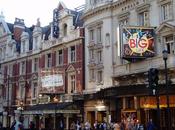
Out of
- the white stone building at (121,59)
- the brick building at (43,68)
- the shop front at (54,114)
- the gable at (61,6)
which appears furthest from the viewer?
the gable at (61,6)

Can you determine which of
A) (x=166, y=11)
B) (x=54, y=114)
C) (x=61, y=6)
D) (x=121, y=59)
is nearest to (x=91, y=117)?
(x=54, y=114)

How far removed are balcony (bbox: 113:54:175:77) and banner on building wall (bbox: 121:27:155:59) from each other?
0.89 metres

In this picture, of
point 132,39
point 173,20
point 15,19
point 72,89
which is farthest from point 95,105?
point 15,19

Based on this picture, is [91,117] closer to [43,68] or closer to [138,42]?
[138,42]

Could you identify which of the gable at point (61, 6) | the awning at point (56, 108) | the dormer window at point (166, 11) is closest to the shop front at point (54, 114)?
the awning at point (56, 108)

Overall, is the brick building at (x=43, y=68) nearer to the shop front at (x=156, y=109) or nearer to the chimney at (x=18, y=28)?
the chimney at (x=18, y=28)

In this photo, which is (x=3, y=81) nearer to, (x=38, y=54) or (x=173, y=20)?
(x=38, y=54)

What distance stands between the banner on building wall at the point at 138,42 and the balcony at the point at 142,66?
89 cm

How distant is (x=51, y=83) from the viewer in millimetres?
48250

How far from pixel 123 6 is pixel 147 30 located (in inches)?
232

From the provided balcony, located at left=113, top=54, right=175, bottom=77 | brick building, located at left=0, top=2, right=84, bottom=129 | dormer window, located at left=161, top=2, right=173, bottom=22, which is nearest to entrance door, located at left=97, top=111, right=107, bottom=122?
brick building, located at left=0, top=2, right=84, bottom=129

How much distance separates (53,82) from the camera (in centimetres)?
4825

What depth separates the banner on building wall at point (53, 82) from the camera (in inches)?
1896

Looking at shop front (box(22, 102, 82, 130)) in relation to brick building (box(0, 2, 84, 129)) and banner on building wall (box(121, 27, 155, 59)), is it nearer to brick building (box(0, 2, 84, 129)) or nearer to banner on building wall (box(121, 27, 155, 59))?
brick building (box(0, 2, 84, 129))
